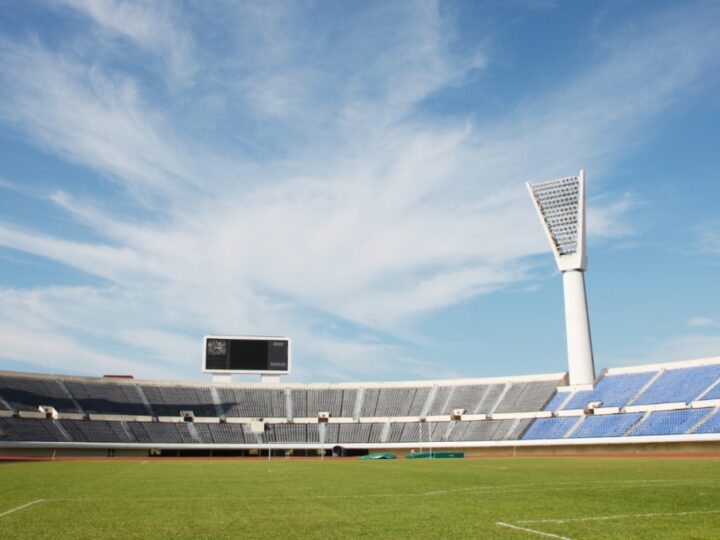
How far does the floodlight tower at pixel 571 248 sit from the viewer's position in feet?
240

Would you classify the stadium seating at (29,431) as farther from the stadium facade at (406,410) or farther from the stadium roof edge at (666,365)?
the stadium roof edge at (666,365)

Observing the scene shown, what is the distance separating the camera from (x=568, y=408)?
7362 centimetres

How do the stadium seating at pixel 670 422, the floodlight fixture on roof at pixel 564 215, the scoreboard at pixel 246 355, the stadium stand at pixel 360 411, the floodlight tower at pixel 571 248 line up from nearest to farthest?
1. the stadium seating at pixel 670 422
2. the stadium stand at pixel 360 411
3. the floodlight fixture on roof at pixel 564 215
4. the floodlight tower at pixel 571 248
5. the scoreboard at pixel 246 355

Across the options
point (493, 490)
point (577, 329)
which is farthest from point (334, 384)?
point (493, 490)

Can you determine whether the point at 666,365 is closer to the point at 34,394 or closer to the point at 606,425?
the point at 606,425

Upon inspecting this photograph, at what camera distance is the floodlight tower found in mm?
73250

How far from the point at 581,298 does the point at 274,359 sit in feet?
131

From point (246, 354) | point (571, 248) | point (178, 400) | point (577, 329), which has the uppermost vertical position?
point (571, 248)

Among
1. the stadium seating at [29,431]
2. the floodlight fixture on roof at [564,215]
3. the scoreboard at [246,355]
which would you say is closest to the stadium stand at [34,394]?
the stadium seating at [29,431]

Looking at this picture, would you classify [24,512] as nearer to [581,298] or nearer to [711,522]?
[711,522]

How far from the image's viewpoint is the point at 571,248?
74.5 m

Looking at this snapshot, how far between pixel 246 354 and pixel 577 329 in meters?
42.1

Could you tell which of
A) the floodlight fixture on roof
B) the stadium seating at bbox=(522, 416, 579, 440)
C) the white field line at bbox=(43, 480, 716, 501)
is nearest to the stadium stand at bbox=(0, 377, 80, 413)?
the stadium seating at bbox=(522, 416, 579, 440)

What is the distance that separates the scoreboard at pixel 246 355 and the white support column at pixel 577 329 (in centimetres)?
3621
